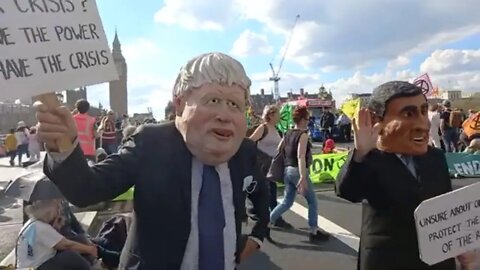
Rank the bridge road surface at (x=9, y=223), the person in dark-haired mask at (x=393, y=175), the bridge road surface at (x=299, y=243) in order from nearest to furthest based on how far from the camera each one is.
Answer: the person in dark-haired mask at (x=393, y=175) < the bridge road surface at (x=299, y=243) < the bridge road surface at (x=9, y=223)

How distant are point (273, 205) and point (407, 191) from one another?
4.53m

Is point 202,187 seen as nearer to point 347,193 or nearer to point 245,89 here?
point 245,89

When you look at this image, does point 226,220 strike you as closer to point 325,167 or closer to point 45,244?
point 45,244

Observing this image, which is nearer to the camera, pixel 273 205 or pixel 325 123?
pixel 273 205

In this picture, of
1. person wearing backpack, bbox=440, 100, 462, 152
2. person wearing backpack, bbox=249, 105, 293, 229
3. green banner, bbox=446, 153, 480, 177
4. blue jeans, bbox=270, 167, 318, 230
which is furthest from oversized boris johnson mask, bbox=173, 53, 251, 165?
person wearing backpack, bbox=440, 100, 462, 152

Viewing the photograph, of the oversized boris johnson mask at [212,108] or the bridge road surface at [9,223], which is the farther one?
the bridge road surface at [9,223]

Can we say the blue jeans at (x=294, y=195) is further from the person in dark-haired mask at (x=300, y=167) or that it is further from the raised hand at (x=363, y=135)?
the raised hand at (x=363, y=135)

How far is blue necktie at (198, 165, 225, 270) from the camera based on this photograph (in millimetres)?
1854

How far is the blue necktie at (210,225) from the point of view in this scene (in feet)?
6.08

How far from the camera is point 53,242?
10.4ft

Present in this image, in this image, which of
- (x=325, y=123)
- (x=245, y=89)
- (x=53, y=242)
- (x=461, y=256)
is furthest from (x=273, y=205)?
(x=325, y=123)

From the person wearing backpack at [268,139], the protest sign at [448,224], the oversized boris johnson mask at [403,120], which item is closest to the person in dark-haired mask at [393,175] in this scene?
the oversized boris johnson mask at [403,120]

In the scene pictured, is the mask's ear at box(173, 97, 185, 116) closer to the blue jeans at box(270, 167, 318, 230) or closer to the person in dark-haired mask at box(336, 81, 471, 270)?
the person in dark-haired mask at box(336, 81, 471, 270)

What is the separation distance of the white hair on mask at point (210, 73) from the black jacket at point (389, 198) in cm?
70
